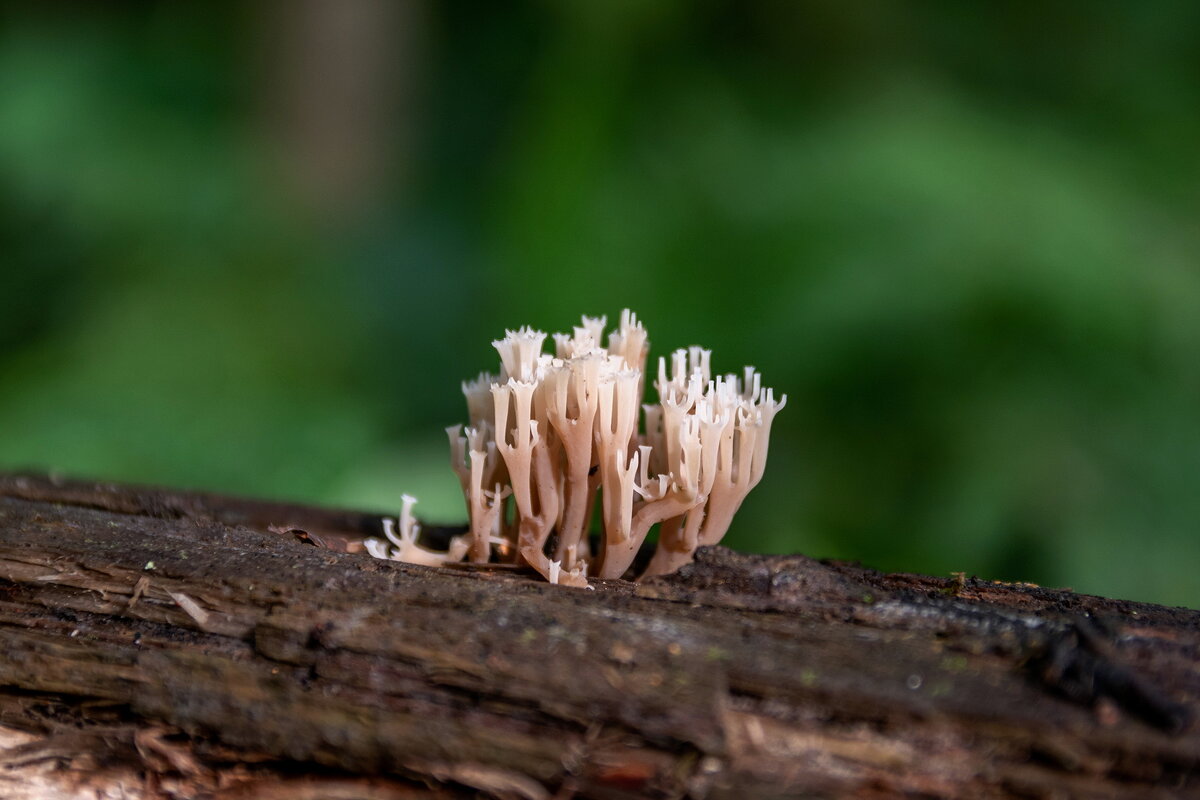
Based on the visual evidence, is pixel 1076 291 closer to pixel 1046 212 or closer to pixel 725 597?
pixel 1046 212

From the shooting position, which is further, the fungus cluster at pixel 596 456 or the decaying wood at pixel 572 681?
the fungus cluster at pixel 596 456

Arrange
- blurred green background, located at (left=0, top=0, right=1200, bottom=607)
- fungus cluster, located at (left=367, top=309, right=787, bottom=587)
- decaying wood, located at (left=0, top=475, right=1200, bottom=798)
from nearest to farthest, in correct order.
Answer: decaying wood, located at (left=0, top=475, right=1200, bottom=798), fungus cluster, located at (left=367, top=309, right=787, bottom=587), blurred green background, located at (left=0, top=0, right=1200, bottom=607)

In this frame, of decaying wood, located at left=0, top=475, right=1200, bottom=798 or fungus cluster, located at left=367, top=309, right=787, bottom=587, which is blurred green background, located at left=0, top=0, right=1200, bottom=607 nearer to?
fungus cluster, located at left=367, top=309, right=787, bottom=587

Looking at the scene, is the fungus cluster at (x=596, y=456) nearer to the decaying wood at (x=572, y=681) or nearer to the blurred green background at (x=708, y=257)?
the decaying wood at (x=572, y=681)

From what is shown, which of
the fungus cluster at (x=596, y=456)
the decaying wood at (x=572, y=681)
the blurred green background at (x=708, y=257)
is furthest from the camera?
the blurred green background at (x=708, y=257)

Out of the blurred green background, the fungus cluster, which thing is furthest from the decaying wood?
the blurred green background

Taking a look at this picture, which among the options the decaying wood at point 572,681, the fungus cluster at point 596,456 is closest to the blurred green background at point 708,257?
the fungus cluster at point 596,456

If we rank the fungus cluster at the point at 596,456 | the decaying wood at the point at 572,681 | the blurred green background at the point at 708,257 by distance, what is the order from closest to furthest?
the decaying wood at the point at 572,681 → the fungus cluster at the point at 596,456 → the blurred green background at the point at 708,257
